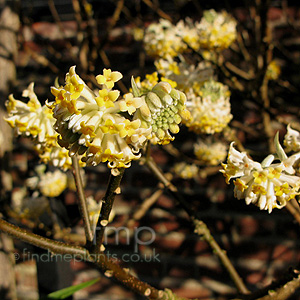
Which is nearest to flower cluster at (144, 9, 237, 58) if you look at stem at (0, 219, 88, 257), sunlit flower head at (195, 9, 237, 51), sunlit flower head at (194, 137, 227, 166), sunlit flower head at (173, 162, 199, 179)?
sunlit flower head at (195, 9, 237, 51)

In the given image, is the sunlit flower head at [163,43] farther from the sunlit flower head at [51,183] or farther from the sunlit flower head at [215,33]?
the sunlit flower head at [51,183]

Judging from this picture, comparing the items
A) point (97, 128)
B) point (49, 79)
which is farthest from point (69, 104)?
point (49, 79)

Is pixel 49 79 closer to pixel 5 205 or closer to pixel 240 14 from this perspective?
pixel 5 205

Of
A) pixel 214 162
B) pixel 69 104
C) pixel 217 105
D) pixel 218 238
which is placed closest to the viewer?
pixel 69 104

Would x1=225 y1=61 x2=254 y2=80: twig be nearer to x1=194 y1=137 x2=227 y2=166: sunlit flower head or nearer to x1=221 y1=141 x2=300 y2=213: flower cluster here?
x1=194 y1=137 x2=227 y2=166: sunlit flower head

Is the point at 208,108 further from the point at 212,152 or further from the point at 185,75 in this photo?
the point at 212,152

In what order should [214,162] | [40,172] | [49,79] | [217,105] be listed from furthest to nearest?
1. [49,79]
2. [40,172]
3. [214,162]
4. [217,105]

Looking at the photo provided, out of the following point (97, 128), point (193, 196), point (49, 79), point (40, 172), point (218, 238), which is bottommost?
point (218, 238)
